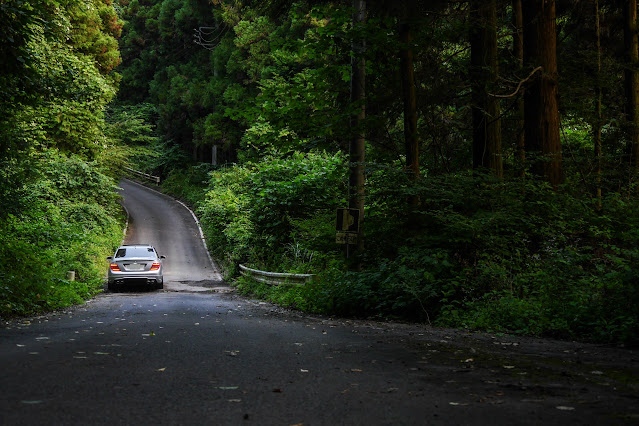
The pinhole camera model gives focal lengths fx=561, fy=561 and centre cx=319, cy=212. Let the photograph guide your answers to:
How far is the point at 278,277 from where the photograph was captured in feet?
60.7

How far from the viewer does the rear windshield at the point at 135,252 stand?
21.4 meters

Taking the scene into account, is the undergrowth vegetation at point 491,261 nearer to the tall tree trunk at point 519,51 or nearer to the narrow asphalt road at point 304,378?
the narrow asphalt road at point 304,378

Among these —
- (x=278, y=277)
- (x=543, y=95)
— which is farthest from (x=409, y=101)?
(x=278, y=277)

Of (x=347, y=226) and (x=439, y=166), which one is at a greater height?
(x=439, y=166)

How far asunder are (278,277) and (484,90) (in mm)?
9114

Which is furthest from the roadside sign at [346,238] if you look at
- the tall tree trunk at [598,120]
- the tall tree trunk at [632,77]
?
the tall tree trunk at [632,77]

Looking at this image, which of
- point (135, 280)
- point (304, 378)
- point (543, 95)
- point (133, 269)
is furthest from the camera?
point (135, 280)

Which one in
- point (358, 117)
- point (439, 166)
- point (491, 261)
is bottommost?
point (491, 261)

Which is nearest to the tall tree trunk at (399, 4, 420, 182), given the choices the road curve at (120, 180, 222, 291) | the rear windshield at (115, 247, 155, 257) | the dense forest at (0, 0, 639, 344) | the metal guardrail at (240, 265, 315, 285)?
the dense forest at (0, 0, 639, 344)

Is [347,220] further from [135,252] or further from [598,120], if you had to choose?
[135,252]

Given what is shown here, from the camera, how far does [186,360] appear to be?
596 centimetres

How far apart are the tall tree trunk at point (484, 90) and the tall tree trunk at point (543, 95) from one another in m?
0.87

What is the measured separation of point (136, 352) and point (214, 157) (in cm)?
4805

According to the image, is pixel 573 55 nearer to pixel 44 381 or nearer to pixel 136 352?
pixel 136 352
